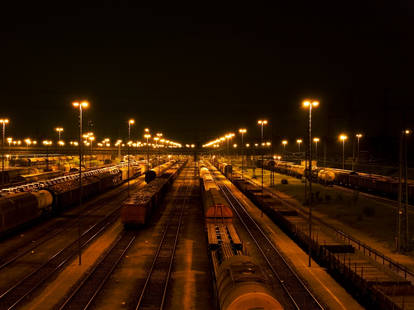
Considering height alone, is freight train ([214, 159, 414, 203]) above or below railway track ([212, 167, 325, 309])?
above

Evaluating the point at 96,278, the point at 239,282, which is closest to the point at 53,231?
the point at 96,278

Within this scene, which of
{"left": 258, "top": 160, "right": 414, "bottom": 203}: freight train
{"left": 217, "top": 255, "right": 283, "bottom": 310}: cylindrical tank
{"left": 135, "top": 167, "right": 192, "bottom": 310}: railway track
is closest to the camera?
{"left": 217, "top": 255, "right": 283, "bottom": 310}: cylindrical tank

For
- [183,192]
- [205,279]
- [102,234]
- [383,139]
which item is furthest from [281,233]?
[383,139]

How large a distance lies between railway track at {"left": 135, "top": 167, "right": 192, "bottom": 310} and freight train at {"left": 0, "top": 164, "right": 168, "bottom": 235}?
1158 centimetres

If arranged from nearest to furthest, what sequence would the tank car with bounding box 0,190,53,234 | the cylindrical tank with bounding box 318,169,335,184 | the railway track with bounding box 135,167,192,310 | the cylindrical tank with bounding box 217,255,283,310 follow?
1. the cylindrical tank with bounding box 217,255,283,310
2. the railway track with bounding box 135,167,192,310
3. the tank car with bounding box 0,190,53,234
4. the cylindrical tank with bounding box 318,169,335,184

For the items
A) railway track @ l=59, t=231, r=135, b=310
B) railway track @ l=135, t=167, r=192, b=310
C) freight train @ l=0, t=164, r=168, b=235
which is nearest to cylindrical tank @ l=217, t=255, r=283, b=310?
railway track @ l=135, t=167, r=192, b=310

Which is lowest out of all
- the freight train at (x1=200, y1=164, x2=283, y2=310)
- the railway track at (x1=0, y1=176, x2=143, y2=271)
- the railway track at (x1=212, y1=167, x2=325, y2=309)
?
the railway track at (x1=212, y1=167, x2=325, y2=309)

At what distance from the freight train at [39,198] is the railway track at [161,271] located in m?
11.6

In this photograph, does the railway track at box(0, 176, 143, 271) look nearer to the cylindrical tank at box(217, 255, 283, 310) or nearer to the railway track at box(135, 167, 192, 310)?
the railway track at box(135, 167, 192, 310)

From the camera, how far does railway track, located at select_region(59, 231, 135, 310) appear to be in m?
16.9

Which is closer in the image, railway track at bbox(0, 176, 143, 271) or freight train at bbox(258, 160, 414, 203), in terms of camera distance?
railway track at bbox(0, 176, 143, 271)

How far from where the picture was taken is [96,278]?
20.1m

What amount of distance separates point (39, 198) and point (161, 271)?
679 inches

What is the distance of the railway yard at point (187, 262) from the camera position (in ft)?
53.8
